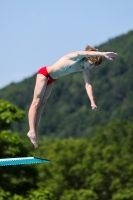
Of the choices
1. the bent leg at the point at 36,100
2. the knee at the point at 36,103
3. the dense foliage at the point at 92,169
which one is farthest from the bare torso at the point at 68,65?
the dense foliage at the point at 92,169

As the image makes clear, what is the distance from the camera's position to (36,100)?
16766 mm

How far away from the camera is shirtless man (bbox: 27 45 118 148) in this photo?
52.6ft

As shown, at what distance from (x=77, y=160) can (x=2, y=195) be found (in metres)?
51.2

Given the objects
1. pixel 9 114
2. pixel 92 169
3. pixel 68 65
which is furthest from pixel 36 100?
pixel 92 169

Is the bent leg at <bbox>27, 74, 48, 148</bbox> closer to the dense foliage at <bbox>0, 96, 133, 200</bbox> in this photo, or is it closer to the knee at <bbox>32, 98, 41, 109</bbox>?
the knee at <bbox>32, 98, 41, 109</bbox>

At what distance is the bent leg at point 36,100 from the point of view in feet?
54.2

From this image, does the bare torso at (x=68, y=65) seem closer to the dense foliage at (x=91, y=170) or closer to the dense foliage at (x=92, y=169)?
the dense foliage at (x=92, y=169)

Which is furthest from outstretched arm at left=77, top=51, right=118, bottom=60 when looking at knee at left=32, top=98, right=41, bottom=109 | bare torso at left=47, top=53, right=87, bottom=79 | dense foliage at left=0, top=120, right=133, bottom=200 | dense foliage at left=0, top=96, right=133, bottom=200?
dense foliage at left=0, top=120, right=133, bottom=200

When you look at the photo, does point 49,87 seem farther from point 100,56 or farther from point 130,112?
point 130,112

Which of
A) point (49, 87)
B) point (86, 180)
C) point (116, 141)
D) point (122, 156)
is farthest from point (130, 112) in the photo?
point (49, 87)

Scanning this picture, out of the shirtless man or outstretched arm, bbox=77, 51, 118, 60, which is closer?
outstretched arm, bbox=77, 51, 118, 60

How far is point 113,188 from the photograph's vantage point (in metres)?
81.0

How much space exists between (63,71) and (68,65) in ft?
0.53

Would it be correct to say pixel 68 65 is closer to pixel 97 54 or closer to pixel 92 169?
pixel 97 54
